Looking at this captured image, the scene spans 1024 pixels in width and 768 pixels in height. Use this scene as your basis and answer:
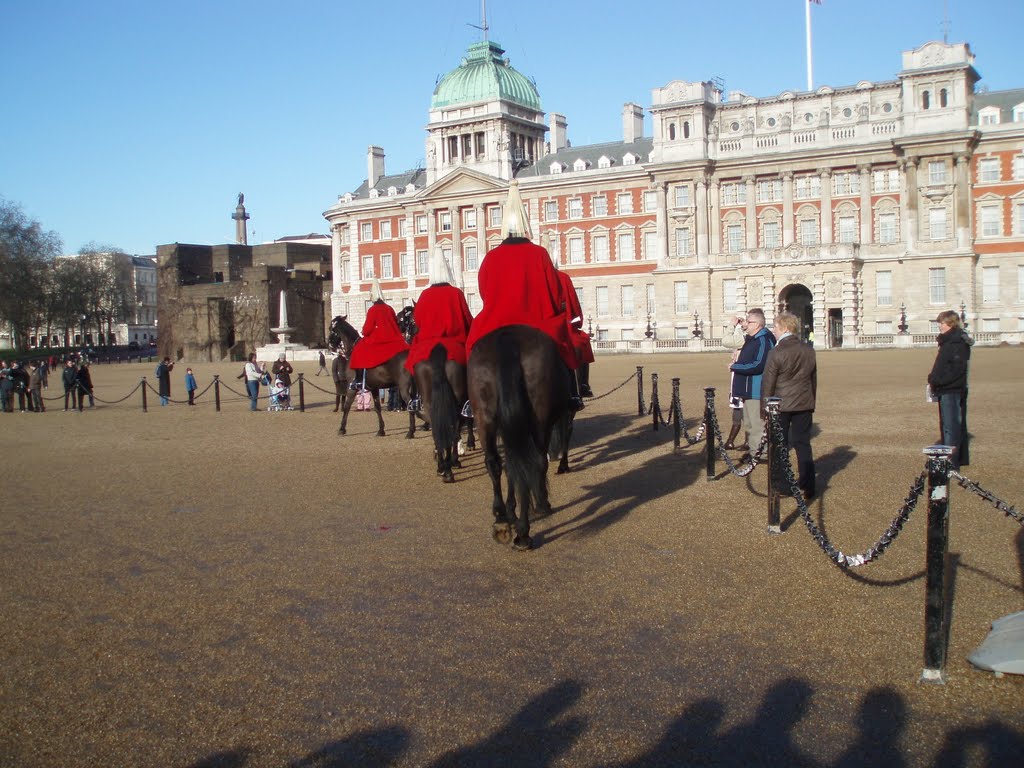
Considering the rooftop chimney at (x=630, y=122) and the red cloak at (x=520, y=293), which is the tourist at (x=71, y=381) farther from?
the rooftop chimney at (x=630, y=122)

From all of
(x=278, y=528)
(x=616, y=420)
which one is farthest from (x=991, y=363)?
(x=278, y=528)

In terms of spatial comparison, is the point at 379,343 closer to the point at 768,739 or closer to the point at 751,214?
the point at 768,739

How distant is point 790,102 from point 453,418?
180ft

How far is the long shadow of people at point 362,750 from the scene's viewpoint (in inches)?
178

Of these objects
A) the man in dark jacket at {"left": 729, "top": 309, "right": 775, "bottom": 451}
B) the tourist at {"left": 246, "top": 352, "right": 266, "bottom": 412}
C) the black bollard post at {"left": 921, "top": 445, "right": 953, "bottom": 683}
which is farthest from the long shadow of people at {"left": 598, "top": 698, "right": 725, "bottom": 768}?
the tourist at {"left": 246, "top": 352, "right": 266, "bottom": 412}

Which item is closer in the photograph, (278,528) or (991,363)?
(278,528)

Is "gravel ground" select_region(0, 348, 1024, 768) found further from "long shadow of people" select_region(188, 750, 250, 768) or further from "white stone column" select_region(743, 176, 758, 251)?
"white stone column" select_region(743, 176, 758, 251)

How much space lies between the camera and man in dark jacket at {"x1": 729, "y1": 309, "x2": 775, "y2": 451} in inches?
492

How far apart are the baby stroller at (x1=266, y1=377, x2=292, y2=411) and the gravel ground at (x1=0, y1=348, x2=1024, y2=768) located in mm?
13000

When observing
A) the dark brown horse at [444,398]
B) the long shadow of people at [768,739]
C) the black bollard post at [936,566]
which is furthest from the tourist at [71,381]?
the black bollard post at [936,566]

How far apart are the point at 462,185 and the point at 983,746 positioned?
68799mm

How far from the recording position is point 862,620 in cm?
627

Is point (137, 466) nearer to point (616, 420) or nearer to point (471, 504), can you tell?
point (471, 504)

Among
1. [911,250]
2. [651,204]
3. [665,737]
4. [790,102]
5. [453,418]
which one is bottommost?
[665,737]
